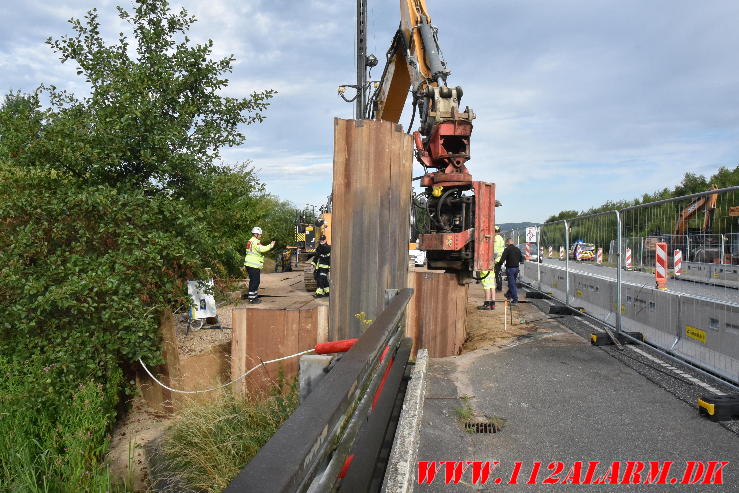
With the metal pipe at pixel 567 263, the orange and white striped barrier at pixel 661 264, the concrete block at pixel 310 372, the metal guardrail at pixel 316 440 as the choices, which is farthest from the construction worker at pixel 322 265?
the metal guardrail at pixel 316 440

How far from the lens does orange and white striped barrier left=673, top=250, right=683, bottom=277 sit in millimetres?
5912

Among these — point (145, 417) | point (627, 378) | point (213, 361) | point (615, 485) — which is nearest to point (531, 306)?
point (627, 378)

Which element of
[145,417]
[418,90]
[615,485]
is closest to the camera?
[615,485]

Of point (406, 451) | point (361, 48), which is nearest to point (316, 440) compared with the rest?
point (406, 451)

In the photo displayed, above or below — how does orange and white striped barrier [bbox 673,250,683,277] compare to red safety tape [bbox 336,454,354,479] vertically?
above

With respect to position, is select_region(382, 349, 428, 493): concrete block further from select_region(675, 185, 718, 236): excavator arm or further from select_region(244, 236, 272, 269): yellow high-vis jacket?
select_region(244, 236, 272, 269): yellow high-vis jacket

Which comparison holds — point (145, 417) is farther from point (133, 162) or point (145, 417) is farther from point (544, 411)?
point (544, 411)

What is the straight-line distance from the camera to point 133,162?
6.88 m

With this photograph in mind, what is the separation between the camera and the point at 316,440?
1168mm

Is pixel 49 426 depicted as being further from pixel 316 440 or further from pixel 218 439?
pixel 316 440

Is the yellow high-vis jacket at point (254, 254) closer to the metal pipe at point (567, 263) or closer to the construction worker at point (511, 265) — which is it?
the construction worker at point (511, 265)

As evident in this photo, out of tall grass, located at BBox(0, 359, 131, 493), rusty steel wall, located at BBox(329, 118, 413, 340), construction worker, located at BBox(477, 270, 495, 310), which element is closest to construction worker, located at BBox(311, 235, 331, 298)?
construction worker, located at BBox(477, 270, 495, 310)

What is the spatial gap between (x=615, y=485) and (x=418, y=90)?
6.92 metres

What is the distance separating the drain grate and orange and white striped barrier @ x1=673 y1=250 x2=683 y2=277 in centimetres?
303
